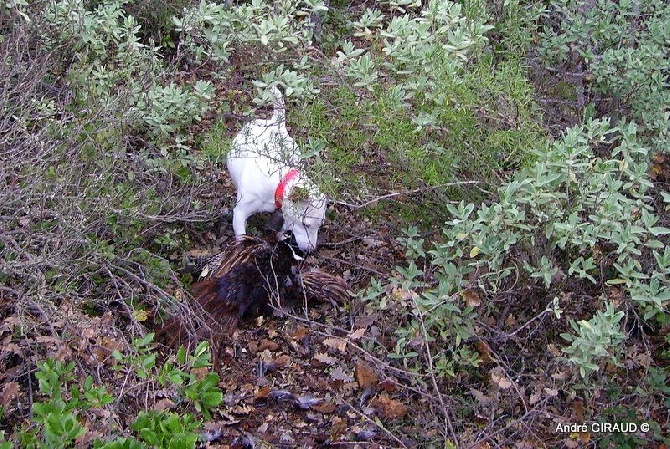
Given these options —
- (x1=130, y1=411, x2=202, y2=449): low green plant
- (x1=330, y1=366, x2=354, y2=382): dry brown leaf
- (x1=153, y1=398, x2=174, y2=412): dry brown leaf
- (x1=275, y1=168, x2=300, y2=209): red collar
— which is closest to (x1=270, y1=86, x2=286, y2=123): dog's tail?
(x1=275, y1=168, x2=300, y2=209): red collar

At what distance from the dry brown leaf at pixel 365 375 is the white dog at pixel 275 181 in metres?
0.79

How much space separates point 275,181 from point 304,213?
13.1 inches

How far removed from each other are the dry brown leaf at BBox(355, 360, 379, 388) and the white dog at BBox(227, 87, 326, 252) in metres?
0.79

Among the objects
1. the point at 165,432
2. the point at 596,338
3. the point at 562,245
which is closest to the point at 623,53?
the point at 562,245

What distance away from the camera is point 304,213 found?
4277 millimetres

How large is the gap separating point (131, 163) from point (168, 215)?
0.50m

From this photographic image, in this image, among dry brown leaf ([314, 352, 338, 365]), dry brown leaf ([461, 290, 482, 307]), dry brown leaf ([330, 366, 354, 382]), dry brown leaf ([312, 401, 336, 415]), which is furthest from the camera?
dry brown leaf ([314, 352, 338, 365])

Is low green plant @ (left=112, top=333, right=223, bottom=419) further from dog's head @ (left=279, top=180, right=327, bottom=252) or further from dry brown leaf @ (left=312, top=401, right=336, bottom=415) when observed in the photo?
dog's head @ (left=279, top=180, right=327, bottom=252)

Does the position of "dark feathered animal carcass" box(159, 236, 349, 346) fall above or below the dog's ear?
below

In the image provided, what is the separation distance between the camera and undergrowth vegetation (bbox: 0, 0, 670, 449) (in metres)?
3.36

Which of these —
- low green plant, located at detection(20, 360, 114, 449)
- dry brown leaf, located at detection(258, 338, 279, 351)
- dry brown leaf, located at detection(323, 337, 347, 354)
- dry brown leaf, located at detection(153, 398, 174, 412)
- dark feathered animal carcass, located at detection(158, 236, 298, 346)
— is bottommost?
dry brown leaf, located at detection(258, 338, 279, 351)

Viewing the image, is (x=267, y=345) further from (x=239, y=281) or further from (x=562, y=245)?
(x=562, y=245)

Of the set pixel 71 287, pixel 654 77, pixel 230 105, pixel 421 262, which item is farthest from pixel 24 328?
pixel 654 77

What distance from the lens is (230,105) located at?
524cm
